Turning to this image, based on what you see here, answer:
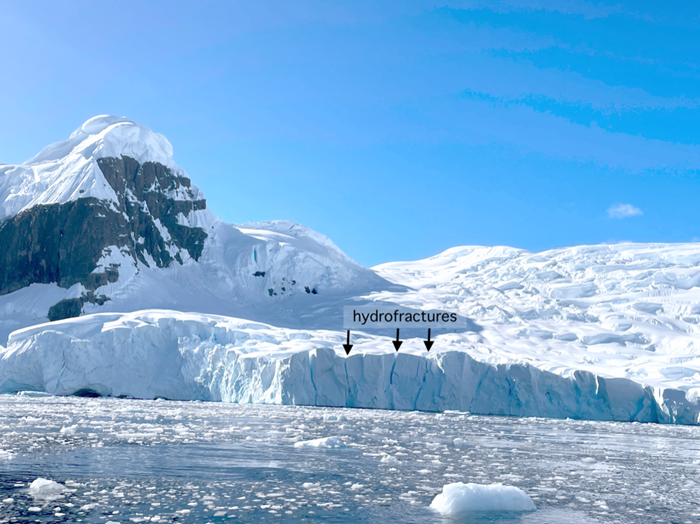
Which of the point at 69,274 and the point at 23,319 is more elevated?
the point at 69,274

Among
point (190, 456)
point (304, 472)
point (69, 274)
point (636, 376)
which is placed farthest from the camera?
point (69, 274)

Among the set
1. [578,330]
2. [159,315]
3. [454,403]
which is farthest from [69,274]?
[578,330]

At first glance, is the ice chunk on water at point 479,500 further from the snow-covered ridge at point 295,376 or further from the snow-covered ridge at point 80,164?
the snow-covered ridge at point 80,164

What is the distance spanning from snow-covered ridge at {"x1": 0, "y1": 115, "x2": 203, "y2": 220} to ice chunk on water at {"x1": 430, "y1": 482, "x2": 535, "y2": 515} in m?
62.4

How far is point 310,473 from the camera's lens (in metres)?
11.4

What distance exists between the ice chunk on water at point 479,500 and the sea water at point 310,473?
212mm

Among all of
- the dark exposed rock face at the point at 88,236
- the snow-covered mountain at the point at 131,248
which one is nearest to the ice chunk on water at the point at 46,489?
the snow-covered mountain at the point at 131,248

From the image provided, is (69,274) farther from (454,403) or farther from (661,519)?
(661,519)

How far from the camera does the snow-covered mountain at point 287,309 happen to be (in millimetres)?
38250

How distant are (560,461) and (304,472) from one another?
6.83 meters

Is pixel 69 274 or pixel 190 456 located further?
pixel 69 274

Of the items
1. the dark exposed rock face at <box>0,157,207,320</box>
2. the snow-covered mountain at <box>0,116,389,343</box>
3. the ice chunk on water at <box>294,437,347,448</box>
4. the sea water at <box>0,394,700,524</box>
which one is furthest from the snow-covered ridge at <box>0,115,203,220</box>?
the ice chunk on water at <box>294,437,347,448</box>

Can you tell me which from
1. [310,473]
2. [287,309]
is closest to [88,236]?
[287,309]

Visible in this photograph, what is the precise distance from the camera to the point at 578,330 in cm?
5325
